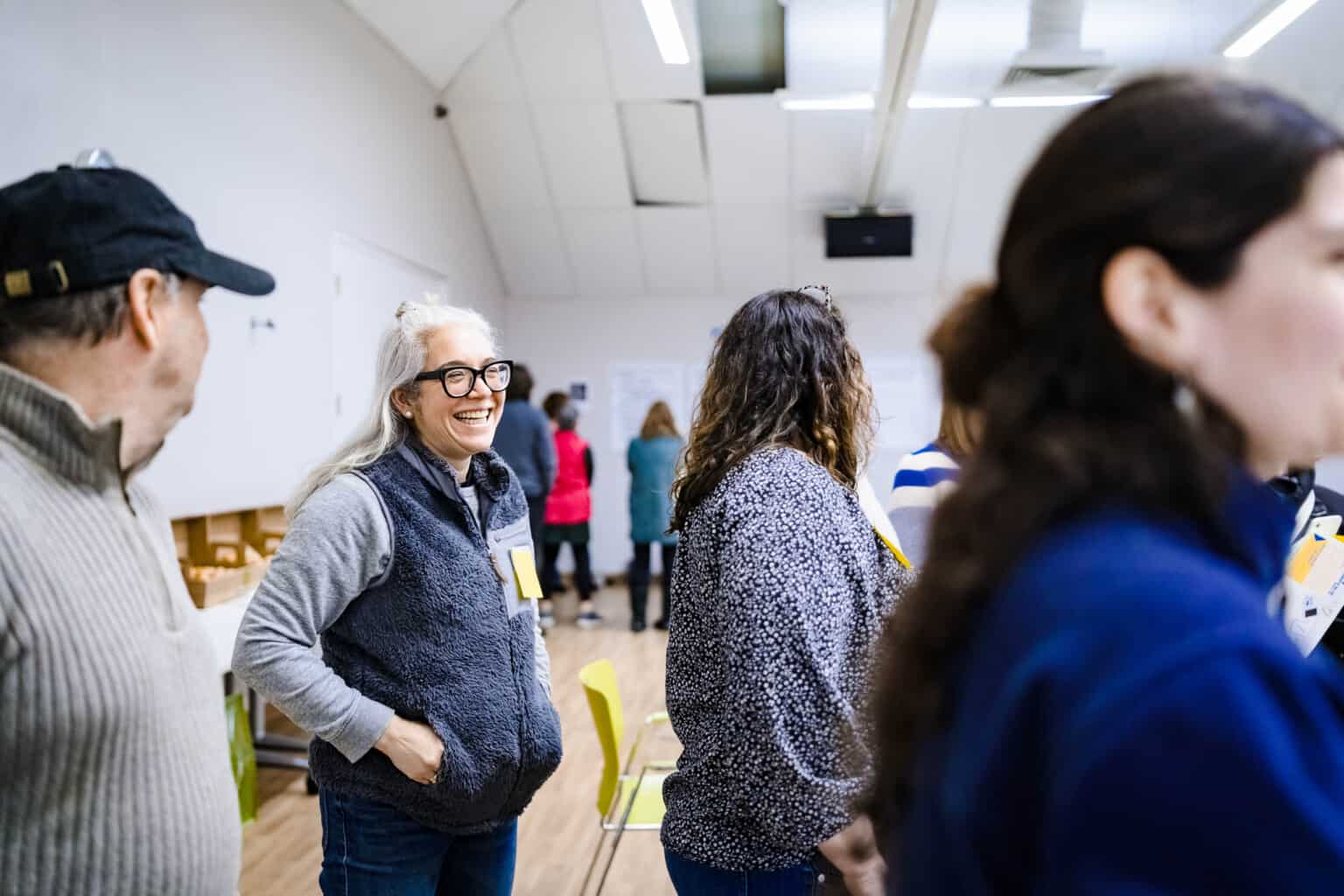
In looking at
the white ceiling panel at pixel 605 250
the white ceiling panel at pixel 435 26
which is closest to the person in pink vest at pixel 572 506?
the white ceiling panel at pixel 605 250

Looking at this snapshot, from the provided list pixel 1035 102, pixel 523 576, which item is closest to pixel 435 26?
pixel 1035 102

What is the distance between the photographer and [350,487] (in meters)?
1.65

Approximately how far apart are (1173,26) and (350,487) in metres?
6.19

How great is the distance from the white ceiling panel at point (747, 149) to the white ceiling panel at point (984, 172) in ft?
4.14

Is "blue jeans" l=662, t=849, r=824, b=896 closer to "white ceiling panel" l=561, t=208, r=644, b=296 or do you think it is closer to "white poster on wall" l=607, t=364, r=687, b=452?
"white ceiling panel" l=561, t=208, r=644, b=296

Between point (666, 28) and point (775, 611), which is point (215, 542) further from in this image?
point (775, 611)

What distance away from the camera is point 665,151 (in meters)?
7.23

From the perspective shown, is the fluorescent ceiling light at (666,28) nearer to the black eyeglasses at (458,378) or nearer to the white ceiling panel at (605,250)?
the white ceiling panel at (605,250)

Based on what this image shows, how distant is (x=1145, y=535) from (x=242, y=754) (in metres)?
3.62

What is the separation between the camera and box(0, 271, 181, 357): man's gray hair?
1013 mm

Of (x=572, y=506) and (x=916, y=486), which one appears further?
(x=572, y=506)

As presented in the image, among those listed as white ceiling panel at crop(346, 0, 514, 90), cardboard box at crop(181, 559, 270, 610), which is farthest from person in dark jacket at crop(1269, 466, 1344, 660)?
white ceiling panel at crop(346, 0, 514, 90)

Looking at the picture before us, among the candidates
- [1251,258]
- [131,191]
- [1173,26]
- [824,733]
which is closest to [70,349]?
[131,191]

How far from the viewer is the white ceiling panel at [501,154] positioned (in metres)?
7.03
